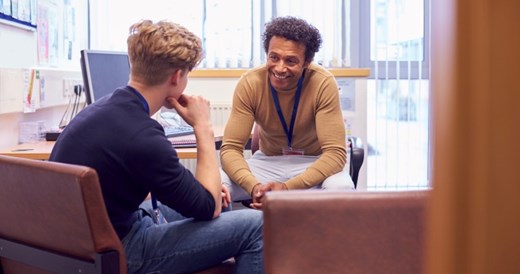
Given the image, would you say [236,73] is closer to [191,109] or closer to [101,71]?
[101,71]

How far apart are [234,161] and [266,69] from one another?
0.42m

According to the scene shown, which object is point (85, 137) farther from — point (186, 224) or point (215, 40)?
point (215, 40)

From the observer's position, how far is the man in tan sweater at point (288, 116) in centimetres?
249

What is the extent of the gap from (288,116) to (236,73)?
1.45m

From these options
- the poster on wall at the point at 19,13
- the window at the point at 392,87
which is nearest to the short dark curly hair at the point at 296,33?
the poster on wall at the point at 19,13

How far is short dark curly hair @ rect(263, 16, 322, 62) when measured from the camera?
8.32 feet

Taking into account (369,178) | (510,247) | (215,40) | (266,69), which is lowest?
(369,178)

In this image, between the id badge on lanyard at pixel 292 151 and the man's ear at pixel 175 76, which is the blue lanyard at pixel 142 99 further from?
the id badge on lanyard at pixel 292 151

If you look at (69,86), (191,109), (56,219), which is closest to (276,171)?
(191,109)

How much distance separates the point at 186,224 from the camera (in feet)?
5.48

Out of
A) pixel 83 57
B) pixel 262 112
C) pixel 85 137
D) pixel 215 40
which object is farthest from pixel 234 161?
pixel 215 40

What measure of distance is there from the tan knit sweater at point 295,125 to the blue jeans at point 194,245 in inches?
30.2

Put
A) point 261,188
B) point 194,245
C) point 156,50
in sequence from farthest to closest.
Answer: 1. point 261,188
2. point 156,50
3. point 194,245

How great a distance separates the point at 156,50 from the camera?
1734 millimetres
